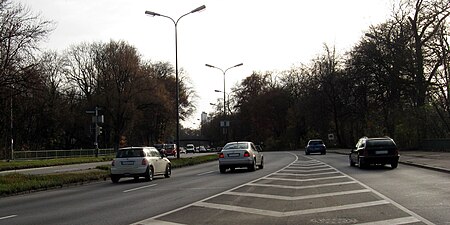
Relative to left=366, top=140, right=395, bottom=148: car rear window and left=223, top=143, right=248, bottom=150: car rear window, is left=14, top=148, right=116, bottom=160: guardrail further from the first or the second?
left=366, top=140, right=395, bottom=148: car rear window

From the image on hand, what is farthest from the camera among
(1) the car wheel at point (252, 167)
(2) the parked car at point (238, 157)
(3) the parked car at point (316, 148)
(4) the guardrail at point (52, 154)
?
(3) the parked car at point (316, 148)

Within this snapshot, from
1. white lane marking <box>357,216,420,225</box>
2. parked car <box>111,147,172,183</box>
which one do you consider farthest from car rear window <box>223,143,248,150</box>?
white lane marking <box>357,216,420,225</box>

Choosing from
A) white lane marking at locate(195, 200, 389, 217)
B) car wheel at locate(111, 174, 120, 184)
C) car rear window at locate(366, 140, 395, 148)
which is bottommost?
white lane marking at locate(195, 200, 389, 217)

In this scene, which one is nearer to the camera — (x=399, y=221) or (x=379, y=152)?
(x=399, y=221)

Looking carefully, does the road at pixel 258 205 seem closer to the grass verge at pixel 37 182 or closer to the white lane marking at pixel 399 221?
the white lane marking at pixel 399 221

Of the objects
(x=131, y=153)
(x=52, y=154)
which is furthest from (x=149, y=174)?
(x=52, y=154)

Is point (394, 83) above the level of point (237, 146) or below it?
above

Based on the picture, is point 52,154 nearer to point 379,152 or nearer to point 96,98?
point 96,98

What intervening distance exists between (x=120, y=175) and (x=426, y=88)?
99.5 ft

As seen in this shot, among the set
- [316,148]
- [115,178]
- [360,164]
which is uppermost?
[316,148]

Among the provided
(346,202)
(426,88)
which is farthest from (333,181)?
(426,88)

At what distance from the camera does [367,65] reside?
4850 centimetres

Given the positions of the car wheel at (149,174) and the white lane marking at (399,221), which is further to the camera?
the car wheel at (149,174)

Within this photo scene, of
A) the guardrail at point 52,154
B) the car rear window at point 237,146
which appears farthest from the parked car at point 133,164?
the guardrail at point 52,154
